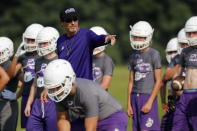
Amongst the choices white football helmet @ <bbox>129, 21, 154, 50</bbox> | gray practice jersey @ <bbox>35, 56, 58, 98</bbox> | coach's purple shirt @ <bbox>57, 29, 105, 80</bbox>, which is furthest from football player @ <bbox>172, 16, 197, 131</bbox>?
A: gray practice jersey @ <bbox>35, 56, 58, 98</bbox>

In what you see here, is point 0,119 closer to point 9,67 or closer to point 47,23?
point 9,67

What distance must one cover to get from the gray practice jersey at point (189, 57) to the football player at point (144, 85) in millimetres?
675

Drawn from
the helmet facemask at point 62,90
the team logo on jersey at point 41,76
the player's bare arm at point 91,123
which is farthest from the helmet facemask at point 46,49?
the player's bare arm at point 91,123

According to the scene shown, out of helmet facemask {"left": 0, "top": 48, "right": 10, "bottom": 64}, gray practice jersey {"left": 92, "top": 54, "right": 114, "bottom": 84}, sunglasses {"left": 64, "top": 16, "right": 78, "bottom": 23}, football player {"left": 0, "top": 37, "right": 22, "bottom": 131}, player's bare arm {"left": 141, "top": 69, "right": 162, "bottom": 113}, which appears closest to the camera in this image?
sunglasses {"left": 64, "top": 16, "right": 78, "bottom": 23}

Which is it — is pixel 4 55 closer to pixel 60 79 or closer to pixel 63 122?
pixel 63 122

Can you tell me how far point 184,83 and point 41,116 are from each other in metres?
2.05

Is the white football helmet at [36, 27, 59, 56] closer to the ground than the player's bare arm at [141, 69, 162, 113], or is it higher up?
higher up

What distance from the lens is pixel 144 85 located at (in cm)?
788

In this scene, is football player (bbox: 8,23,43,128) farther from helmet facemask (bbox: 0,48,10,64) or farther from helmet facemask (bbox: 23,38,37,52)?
helmet facemask (bbox: 0,48,10,64)

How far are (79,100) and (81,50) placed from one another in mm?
1391

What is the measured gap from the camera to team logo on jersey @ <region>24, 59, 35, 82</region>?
25.2 feet

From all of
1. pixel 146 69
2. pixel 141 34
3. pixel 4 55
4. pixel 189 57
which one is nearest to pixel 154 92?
pixel 146 69

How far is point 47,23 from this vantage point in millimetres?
39344

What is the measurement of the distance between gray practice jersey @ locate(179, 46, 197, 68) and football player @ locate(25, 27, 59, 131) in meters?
1.82
